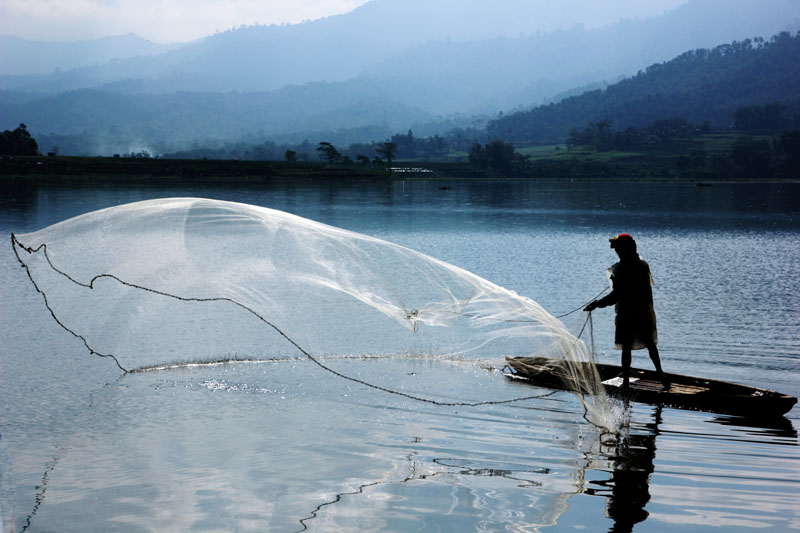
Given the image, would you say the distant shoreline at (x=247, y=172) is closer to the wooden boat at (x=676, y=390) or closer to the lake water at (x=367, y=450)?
the lake water at (x=367, y=450)

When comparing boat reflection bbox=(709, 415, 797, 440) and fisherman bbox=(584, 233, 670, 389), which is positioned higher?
fisherman bbox=(584, 233, 670, 389)

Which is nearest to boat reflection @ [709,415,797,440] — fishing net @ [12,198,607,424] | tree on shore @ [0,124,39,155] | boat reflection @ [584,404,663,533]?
boat reflection @ [584,404,663,533]

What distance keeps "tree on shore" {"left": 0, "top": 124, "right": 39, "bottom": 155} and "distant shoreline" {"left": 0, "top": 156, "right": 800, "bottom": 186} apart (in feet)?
20.2

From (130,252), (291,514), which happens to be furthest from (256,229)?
(291,514)

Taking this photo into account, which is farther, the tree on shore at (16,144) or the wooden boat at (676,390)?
the tree on shore at (16,144)

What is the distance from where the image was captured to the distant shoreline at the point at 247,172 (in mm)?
124062

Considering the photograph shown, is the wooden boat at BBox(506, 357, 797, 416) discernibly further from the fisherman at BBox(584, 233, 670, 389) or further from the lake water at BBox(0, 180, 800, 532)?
the fisherman at BBox(584, 233, 670, 389)

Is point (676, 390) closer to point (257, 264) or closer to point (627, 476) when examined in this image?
point (627, 476)

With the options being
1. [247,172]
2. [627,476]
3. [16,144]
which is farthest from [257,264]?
[16,144]

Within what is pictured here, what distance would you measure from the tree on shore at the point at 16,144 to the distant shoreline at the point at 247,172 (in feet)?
20.2

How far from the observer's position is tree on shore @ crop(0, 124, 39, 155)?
136750 mm

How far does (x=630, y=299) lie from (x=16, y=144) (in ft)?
479

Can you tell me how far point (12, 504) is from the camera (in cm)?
899

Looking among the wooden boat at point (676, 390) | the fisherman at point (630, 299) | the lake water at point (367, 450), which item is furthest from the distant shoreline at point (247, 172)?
the fisherman at point (630, 299)
